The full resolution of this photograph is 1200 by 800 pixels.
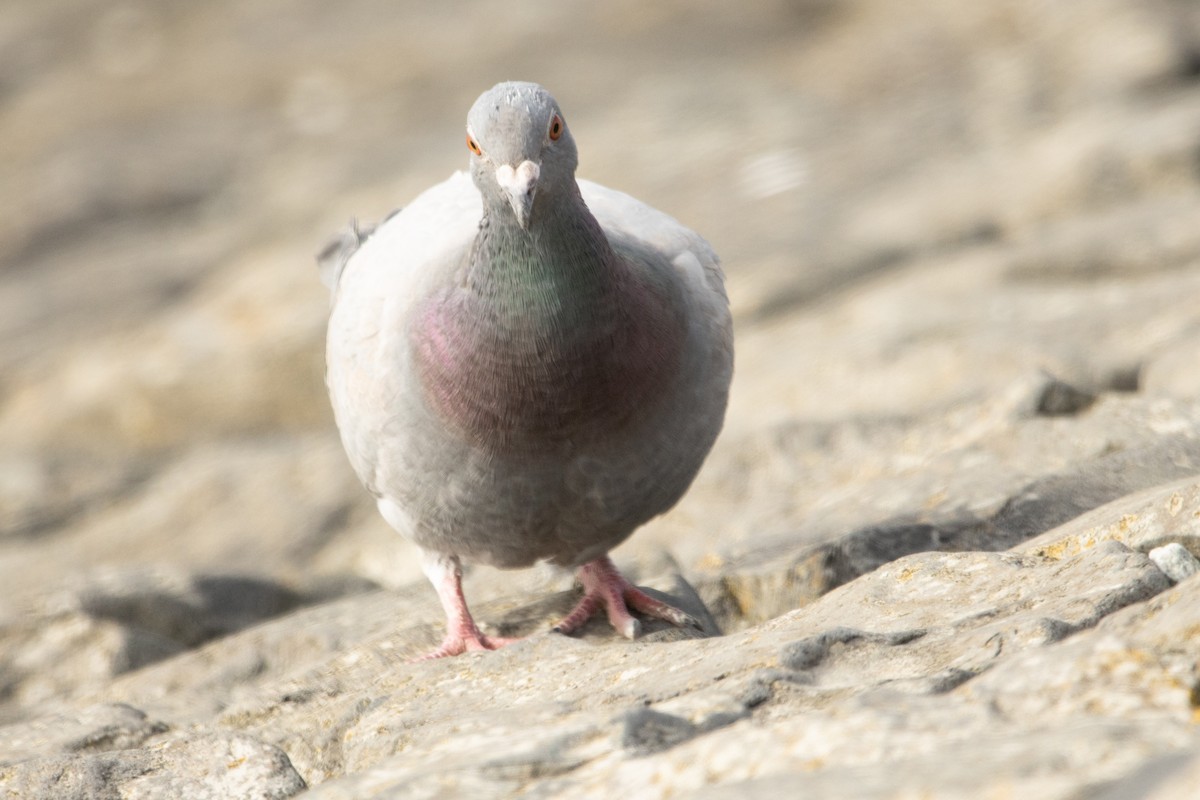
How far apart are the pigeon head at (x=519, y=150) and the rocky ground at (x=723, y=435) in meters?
1.40

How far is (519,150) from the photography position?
4.01 meters

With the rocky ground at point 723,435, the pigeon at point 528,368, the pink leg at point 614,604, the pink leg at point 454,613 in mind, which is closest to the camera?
the rocky ground at point 723,435

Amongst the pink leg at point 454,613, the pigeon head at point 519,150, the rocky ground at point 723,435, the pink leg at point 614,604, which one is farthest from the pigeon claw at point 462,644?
the pigeon head at point 519,150

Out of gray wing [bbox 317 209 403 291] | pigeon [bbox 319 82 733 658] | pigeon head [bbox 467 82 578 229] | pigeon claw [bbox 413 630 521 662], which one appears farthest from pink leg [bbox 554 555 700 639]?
gray wing [bbox 317 209 403 291]

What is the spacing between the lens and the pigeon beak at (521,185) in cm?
395

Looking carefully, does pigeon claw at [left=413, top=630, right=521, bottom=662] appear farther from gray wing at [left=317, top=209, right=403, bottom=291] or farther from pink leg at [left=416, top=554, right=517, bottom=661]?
gray wing at [left=317, top=209, right=403, bottom=291]

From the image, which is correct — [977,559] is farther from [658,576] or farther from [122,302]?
[122,302]

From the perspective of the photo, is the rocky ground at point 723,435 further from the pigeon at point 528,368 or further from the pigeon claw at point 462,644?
the pigeon at point 528,368

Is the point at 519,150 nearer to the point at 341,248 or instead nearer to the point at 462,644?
the point at 462,644

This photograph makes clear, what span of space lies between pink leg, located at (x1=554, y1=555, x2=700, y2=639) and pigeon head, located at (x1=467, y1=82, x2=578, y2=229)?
1.55 meters

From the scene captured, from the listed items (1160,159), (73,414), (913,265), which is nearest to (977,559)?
(913,265)

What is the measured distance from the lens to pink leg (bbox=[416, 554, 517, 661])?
16.1ft

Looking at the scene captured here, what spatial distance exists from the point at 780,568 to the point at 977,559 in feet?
3.62

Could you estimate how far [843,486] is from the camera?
20.4 ft
